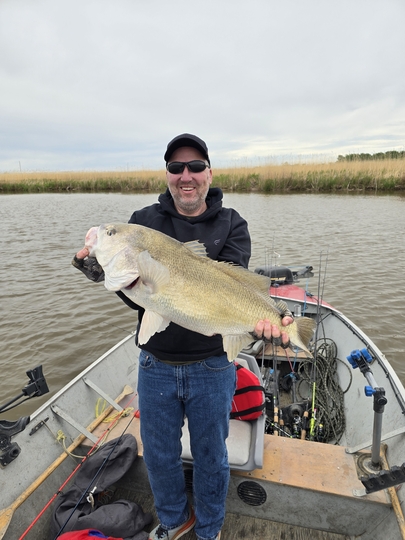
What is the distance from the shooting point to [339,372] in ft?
16.2

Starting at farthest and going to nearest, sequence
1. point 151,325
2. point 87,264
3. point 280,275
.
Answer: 1. point 280,275
2. point 87,264
3. point 151,325

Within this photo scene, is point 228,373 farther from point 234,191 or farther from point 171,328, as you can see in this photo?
point 234,191

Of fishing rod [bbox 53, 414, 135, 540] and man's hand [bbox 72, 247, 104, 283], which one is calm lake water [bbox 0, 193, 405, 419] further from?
man's hand [bbox 72, 247, 104, 283]

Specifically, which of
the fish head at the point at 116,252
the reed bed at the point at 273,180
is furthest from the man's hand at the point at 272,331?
the reed bed at the point at 273,180

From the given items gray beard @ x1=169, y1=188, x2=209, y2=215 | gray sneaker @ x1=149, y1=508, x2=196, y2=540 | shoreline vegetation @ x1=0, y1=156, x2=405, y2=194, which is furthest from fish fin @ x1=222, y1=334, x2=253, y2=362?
shoreline vegetation @ x1=0, y1=156, x2=405, y2=194

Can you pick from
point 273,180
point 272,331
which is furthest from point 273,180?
point 272,331

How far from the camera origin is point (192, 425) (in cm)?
236

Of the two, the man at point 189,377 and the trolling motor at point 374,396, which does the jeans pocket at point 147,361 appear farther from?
the trolling motor at point 374,396

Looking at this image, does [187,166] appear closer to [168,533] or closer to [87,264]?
[87,264]

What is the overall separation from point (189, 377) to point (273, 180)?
28656 millimetres

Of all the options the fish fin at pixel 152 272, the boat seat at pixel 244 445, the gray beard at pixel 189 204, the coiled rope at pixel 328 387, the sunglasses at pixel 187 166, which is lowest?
the coiled rope at pixel 328 387

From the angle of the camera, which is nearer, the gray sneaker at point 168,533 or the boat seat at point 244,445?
the gray sneaker at point 168,533

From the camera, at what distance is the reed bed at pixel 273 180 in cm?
2562

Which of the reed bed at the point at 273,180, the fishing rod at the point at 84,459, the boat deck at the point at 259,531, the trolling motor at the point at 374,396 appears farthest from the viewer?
the reed bed at the point at 273,180
